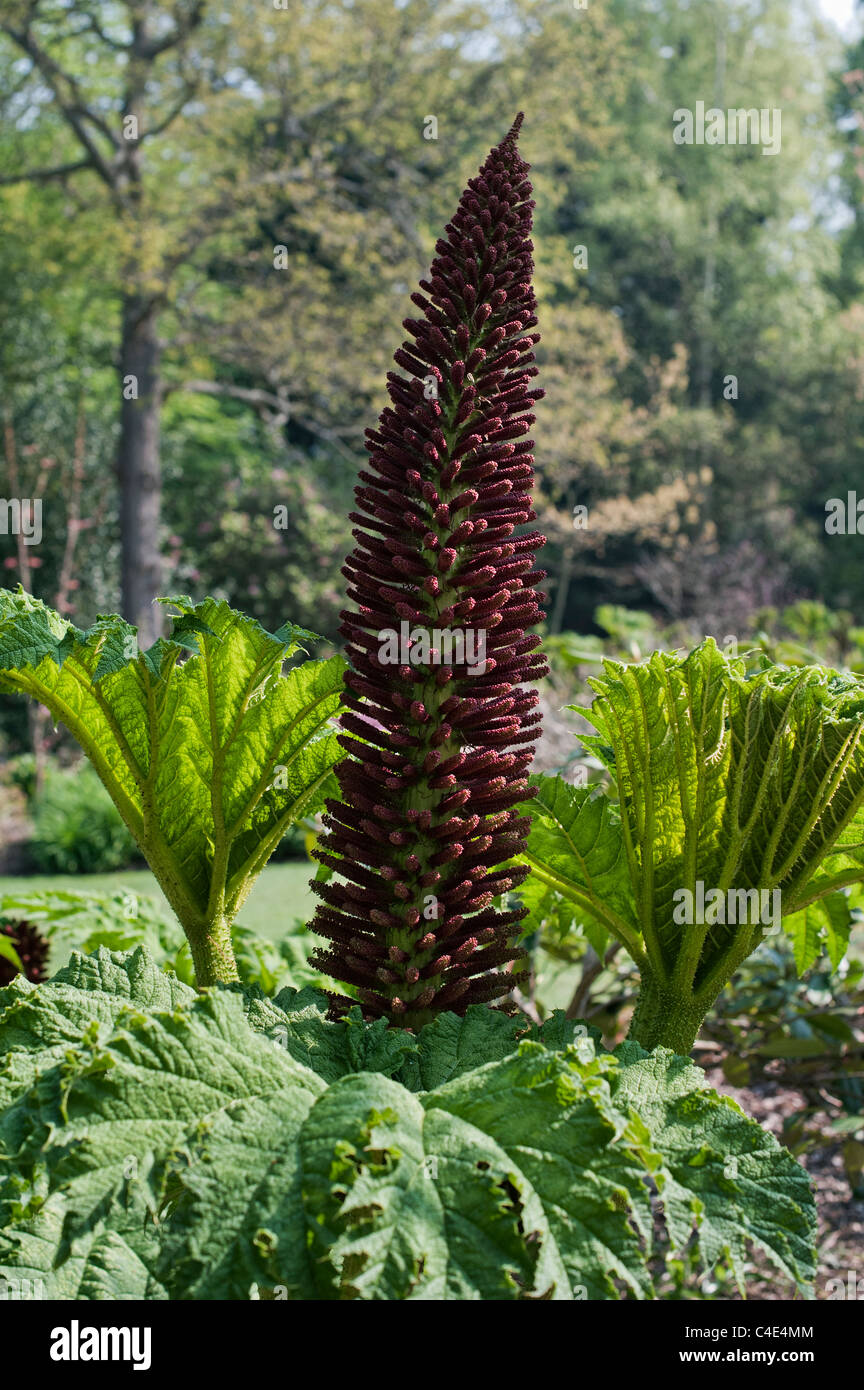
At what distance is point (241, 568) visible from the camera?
17797mm

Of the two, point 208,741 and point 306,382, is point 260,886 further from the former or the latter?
point 208,741

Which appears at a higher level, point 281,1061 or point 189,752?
point 189,752

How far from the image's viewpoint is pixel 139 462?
1376cm

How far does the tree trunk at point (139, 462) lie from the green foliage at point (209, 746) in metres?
12.4

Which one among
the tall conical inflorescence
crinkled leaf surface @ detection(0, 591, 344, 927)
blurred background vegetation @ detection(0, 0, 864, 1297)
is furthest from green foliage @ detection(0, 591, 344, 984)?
blurred background vegetation @ detection(0, 0, 864, 1297)

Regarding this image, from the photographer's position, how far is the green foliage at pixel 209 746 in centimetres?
144

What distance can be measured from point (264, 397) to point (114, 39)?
4.42 m

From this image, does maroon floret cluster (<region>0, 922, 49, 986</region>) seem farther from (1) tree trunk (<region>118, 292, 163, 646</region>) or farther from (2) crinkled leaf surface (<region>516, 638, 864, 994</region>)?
(1) tree trunk (<region>118, 292, 163, 646</region>)

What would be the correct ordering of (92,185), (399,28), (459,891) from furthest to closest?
(92,185) → (399,28) → (459,891)

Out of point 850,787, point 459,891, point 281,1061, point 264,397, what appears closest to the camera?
point 281,1061

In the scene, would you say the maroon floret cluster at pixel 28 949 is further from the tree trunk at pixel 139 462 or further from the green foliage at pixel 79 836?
the tree trunk at pixel 139 462

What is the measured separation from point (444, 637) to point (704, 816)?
1.31ft
